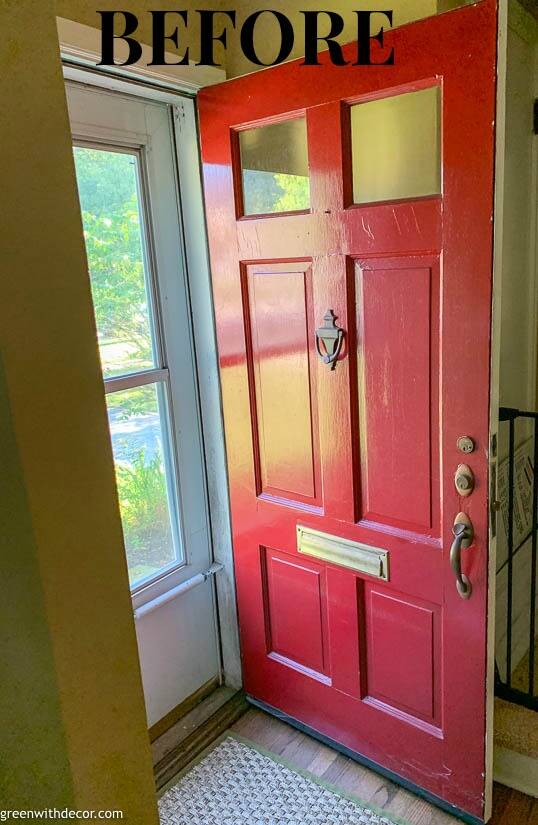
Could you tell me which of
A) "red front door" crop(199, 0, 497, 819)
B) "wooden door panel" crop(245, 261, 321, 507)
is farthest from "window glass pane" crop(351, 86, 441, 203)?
"wooden door panel" crop(245, 261, 321, 507)

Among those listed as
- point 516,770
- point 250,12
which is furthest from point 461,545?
point 250,12

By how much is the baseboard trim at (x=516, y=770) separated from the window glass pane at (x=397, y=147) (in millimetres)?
1524

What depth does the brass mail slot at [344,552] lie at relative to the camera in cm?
169

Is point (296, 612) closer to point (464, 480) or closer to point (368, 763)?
point (368, 763)

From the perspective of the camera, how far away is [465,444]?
1.46m

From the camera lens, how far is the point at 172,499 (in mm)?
2000

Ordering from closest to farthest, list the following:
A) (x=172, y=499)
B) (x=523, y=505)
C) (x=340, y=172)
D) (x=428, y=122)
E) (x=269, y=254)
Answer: (x=428, y=122)
(x=340, y=172)
(x=269, y=254)
(x=172, y=499)
(x=523, y=505)

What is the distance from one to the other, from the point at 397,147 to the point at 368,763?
5.58ft

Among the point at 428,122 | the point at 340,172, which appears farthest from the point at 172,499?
the point at 428,122

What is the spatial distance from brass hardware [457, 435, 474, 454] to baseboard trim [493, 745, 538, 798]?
3.07 ft

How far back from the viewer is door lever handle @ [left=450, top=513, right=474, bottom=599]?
4.90 ft

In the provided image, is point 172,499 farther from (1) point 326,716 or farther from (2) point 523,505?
(2) point 523,505

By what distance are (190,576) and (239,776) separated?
60 cm

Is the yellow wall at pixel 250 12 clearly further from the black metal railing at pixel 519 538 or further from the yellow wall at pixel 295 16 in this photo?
the black metal railing at pixel 519 538
